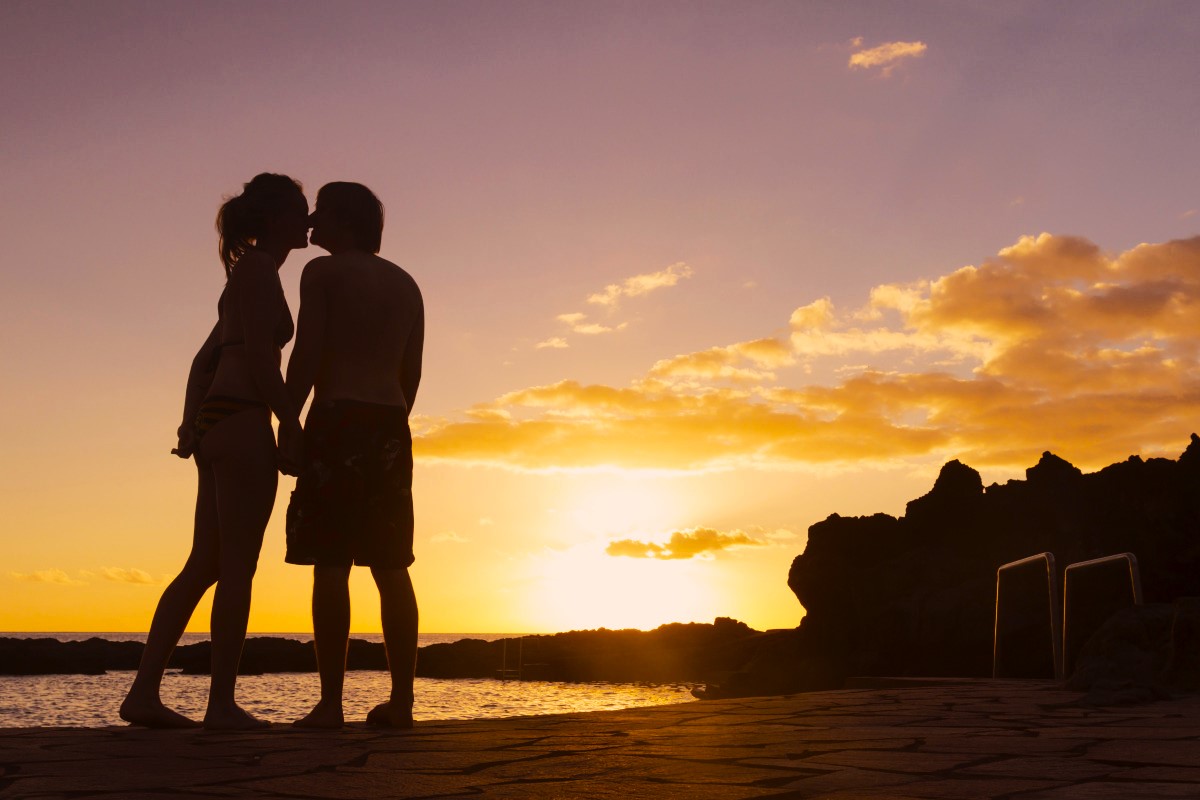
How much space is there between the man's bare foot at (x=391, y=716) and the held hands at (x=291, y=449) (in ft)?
3.09

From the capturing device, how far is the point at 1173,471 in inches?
1654

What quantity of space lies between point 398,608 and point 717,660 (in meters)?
68.8

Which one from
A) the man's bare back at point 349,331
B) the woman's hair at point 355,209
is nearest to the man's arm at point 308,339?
the man's bare back at point 349,331

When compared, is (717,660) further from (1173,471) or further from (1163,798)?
(1163,798)

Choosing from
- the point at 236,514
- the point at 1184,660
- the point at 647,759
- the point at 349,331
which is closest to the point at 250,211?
the point at 349,331

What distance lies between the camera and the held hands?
3.91m

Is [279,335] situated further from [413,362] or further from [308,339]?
[413,362]

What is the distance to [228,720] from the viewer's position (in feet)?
12.3

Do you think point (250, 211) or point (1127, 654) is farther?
point (1127, 654)

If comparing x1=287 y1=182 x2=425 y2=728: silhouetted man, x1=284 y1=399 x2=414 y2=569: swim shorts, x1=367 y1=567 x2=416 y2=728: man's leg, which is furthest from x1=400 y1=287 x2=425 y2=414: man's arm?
x1=367 y1=567 x2=416 y2=728: man's leg

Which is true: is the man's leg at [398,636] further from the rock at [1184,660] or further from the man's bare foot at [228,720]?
the rock at [1184,660]

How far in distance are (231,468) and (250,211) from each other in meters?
1.06

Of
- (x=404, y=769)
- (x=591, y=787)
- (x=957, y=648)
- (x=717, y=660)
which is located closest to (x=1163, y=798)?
(x=591, y=787)

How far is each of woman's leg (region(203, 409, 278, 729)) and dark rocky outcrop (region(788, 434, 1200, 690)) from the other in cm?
3744
